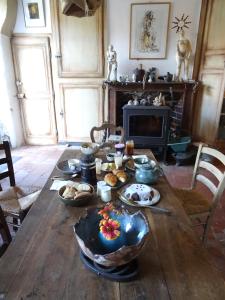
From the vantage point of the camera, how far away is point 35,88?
385cm

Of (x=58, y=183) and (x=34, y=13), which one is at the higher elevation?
(x=34, y=13)

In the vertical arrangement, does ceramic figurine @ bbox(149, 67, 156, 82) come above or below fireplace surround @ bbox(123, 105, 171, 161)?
above

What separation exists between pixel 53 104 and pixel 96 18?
1578mm

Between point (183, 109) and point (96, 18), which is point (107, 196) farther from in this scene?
point (96, 18)

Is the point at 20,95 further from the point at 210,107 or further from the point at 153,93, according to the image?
the point at 210,107

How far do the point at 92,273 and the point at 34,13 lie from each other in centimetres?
391

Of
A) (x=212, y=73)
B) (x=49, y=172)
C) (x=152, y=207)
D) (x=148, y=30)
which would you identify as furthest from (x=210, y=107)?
(x=152, y=207)

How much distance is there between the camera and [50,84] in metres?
3.80

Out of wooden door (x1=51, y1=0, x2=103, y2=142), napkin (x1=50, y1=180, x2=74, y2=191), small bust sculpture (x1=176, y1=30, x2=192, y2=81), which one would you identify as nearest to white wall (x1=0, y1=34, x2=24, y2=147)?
wooden door (x1=51, y1=0, x2=103, y2=142)

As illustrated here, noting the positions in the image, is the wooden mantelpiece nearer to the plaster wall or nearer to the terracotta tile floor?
the terracotta tile floor

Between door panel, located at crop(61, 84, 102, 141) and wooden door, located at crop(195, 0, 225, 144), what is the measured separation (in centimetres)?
171

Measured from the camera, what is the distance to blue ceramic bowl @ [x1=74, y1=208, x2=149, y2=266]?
74 cm

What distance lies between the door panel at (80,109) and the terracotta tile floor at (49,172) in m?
0.39

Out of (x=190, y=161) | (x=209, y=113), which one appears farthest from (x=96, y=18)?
(x=190, y=161)
